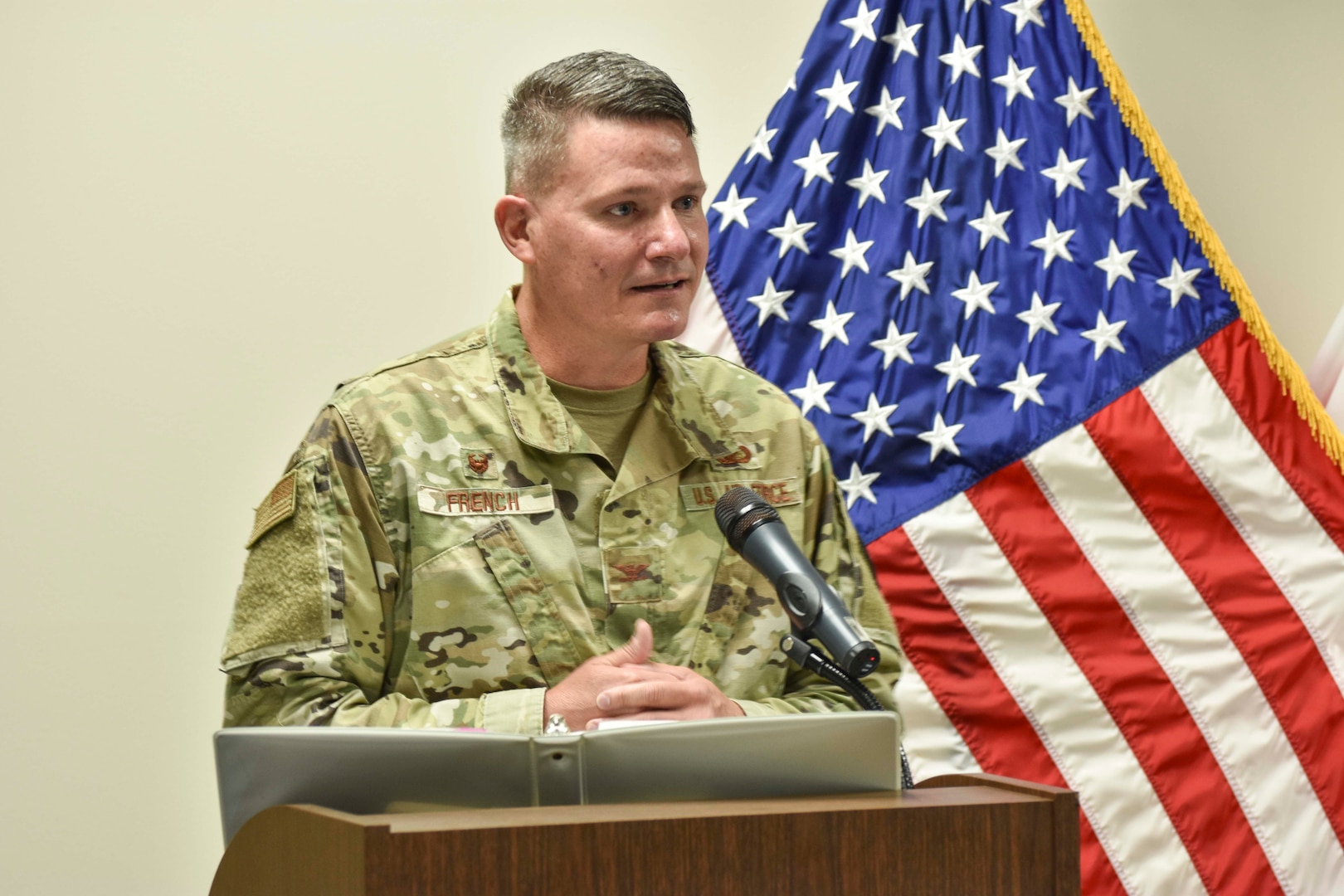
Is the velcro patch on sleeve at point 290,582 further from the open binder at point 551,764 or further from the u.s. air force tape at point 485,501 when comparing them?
the open binder at point 551,764

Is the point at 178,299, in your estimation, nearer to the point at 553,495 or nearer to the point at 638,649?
the point at 553,495

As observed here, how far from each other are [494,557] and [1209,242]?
1.66m

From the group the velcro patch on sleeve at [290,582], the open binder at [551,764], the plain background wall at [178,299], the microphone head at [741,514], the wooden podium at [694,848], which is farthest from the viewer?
the plain background wall at [178,299]

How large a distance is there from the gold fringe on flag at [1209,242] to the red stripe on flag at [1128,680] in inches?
20.3

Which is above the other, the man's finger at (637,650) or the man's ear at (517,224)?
the man's ear at (517,224)

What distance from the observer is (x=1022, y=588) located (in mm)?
2334

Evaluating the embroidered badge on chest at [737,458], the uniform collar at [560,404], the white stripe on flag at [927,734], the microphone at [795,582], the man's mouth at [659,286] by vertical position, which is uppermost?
the man's mouth at [659,286]

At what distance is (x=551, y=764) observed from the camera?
2.89 feet

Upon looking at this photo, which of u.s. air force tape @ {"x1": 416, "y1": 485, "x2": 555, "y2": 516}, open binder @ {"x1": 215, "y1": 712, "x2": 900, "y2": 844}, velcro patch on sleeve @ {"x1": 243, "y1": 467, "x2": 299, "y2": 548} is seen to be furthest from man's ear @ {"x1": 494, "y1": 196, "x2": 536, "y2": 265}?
open binder @ {"x1": 215, "y1": 712, "x2": 900, "y2": 844}

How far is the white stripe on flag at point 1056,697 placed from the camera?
2.28 metres

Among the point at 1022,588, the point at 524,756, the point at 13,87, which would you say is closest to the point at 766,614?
the point at 524,756

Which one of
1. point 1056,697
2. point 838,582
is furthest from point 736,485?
point 1056,697

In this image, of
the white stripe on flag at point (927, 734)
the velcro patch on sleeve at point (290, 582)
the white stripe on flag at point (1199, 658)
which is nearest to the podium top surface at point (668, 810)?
the velcro patch on sleeve at point (290, 582)

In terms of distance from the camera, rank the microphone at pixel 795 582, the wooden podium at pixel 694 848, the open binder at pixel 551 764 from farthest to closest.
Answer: the microphone at pixel 795 582 → the open binder at pixel 551 764 → the wooden podium at pixel 694 848
